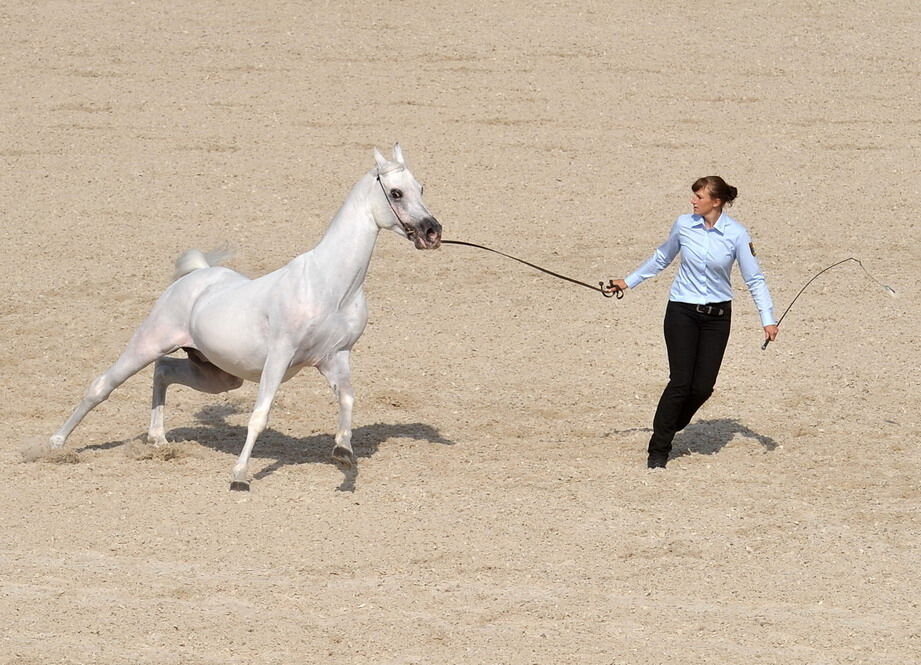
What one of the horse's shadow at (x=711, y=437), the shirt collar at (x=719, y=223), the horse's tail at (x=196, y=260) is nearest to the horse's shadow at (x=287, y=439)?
the horse's tail at (x=196, y=260)

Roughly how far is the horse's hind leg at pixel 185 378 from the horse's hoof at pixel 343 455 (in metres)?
1.05

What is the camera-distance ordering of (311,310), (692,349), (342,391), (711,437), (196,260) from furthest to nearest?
(711,437)
(196,260)
(692,349)
(342,391)
(311,310)

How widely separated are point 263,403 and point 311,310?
2.09 ft

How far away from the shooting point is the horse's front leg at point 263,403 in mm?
8680

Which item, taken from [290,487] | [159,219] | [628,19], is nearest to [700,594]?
[290,487]

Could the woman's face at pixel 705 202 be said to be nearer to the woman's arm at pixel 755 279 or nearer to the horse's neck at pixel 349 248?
the woman's arm at pixel 755 279

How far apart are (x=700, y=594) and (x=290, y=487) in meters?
2.78

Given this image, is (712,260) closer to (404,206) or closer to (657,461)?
(657,461)

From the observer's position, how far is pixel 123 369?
369 inches

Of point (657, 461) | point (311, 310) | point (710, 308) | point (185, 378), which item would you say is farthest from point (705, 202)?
point (185, 378)

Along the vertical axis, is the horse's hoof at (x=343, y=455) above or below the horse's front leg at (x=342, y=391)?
below

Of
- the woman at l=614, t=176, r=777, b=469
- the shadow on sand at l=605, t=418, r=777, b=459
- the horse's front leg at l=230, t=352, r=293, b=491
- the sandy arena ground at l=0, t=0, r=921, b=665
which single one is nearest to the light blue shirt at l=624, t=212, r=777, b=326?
the woman at l=614, t=176, r=777, b=469

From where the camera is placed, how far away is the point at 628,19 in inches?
839

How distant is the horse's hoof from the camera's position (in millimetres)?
8852
